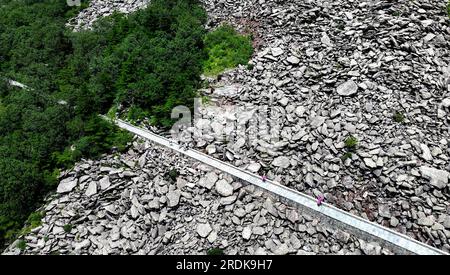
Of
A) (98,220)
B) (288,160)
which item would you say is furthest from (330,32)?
(98,220)

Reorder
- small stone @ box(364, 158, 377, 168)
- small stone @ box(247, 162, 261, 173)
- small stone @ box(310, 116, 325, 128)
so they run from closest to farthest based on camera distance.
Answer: small stone @ box(364, 158, 377, 168)
small stone @ box(247, 162, 261, 173)
small stone @ box(310, 116, 325, 128)

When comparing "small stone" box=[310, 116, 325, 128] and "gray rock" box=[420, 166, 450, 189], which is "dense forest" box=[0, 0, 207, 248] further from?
"gray rock" box=[420, 166, 450, 189]

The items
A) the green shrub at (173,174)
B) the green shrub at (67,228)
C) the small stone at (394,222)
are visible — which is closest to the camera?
the small stone at (394,222)

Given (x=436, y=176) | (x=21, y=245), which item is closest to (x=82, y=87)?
(x=21, y=245)

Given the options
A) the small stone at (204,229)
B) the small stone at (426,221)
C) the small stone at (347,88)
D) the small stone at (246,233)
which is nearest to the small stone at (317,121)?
the small stone at (347,88)

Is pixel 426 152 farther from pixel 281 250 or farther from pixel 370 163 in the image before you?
pixel 281 250

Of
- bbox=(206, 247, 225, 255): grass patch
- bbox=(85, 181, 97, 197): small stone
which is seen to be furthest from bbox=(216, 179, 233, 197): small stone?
bbox=(85, 181, 97, 197): small stone

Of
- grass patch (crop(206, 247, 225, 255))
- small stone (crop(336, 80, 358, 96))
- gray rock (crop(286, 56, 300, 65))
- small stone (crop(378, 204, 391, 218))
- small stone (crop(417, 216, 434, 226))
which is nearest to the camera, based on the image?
small stone (crop(417, 216, 434, 226))

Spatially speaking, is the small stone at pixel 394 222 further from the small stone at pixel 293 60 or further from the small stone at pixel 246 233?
the small stone at pixel 293 60
